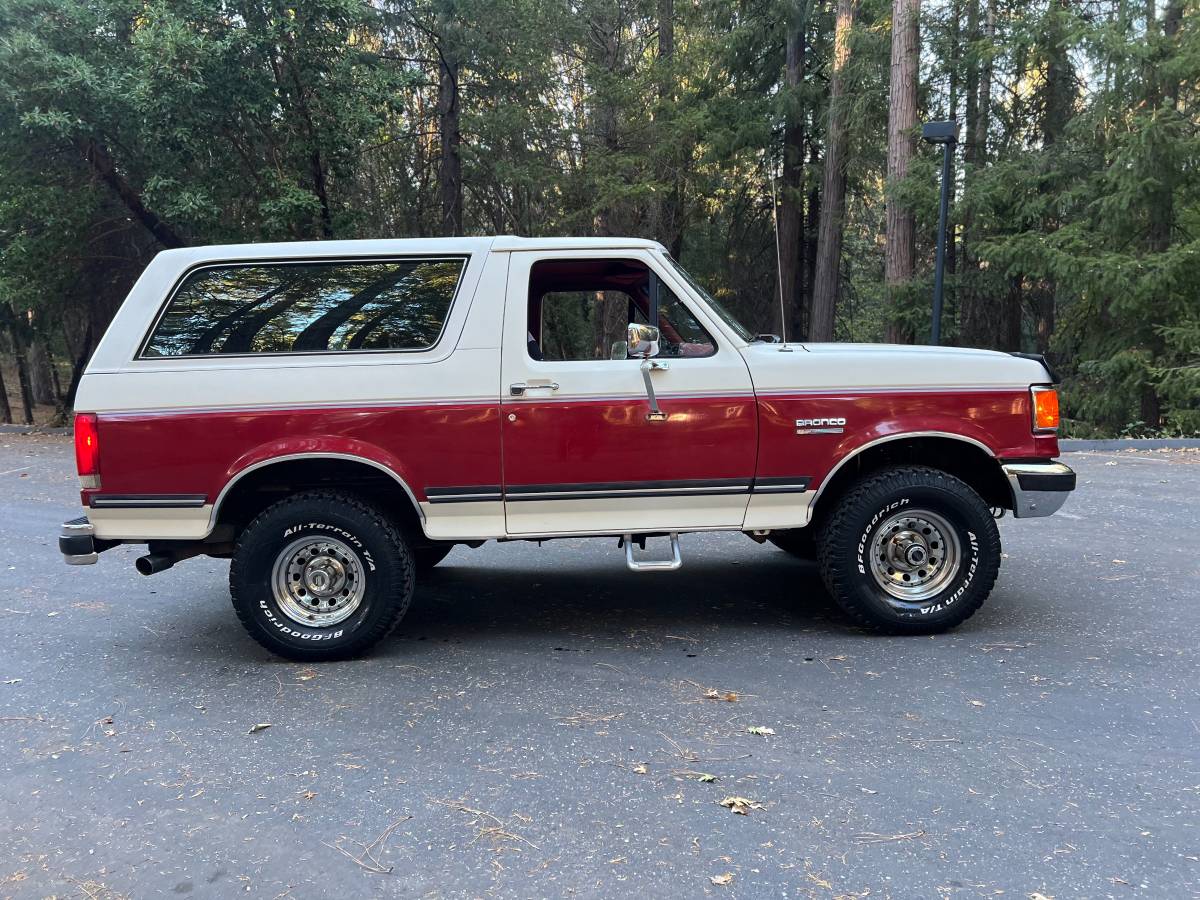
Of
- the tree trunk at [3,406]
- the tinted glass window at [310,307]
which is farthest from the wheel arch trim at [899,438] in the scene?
the tree trunk at [3,406]

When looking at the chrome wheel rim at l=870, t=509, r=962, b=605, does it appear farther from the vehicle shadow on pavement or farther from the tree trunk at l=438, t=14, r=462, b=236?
the tree trunk at l=438, t=14, r=462, b=236

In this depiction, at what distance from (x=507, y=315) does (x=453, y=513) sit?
1097 mm

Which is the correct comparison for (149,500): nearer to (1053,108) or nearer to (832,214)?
(832,214)

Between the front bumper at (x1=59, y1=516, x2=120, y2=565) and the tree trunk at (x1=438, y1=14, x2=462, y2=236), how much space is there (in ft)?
51.9

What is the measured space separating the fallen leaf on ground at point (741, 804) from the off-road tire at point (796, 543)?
8.66ft

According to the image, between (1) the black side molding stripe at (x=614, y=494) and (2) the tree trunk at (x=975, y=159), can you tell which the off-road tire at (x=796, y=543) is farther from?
(2) the tree trunk at (x=975, y=159)

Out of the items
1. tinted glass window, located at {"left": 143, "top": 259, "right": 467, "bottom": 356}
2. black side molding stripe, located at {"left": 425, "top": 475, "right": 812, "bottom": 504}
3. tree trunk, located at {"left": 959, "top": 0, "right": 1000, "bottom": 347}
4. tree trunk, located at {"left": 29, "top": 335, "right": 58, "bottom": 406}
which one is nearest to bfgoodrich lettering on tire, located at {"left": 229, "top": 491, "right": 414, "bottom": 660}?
black side molding stripe, located at {"left": 425, "top": 475, "right": 812, "bottom": 504}

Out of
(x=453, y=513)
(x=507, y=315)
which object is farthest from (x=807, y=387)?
(x=453, y=513)

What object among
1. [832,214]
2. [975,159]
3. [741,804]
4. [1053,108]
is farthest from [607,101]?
[741,804]

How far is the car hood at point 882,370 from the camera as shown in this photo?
4461mm

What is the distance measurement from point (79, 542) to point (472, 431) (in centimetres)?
212

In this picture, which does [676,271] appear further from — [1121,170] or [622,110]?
[622,110]

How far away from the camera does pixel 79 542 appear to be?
4344 mm

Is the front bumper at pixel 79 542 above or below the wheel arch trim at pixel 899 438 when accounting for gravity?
below
